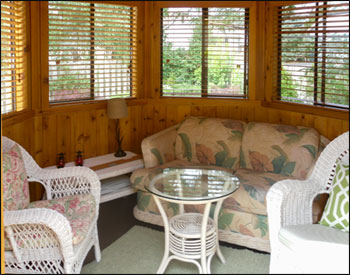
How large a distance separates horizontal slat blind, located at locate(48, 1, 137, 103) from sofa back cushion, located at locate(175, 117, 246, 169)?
84 cm

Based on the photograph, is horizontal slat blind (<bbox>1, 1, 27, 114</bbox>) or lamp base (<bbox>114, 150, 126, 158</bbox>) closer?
horizontal slat blind (<bbox>1, 1, 27, 114</bbox>)

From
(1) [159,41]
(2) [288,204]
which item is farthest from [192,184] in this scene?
(1) [159,41]

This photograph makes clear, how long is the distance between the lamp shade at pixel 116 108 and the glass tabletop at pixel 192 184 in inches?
40.5

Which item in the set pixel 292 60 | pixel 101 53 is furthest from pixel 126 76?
pixel 292 60

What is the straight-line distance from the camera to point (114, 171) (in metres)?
3.68

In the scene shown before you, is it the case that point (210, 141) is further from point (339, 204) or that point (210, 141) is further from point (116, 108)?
point (339, 204)

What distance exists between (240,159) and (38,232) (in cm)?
180

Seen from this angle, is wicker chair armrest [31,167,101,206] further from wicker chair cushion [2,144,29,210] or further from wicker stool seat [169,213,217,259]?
wicker stool seat [169,213,217,259]

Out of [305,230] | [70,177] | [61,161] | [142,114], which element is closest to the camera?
[305,230]

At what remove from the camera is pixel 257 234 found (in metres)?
3.04

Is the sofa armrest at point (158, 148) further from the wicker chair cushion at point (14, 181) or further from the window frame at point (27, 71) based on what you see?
the wicker chair cushion at point (14, 181)

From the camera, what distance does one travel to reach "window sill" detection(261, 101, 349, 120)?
3.35 m

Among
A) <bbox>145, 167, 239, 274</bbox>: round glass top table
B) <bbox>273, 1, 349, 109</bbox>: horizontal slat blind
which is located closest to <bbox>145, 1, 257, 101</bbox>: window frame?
<bbox>273, 1, 349, 109</bbox>: horizontal slat blind

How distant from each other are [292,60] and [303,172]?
3.33 feet
